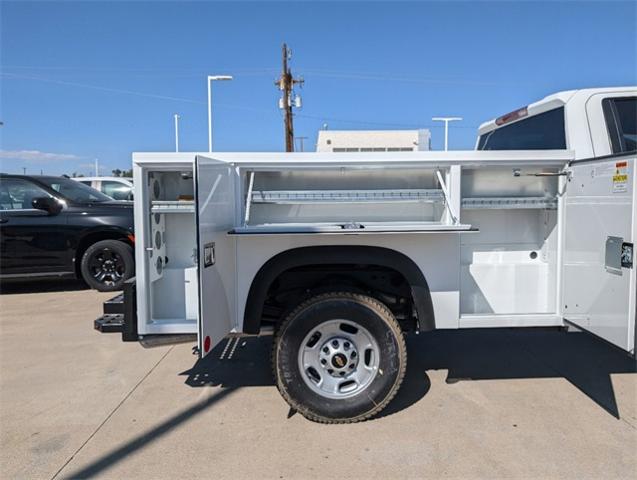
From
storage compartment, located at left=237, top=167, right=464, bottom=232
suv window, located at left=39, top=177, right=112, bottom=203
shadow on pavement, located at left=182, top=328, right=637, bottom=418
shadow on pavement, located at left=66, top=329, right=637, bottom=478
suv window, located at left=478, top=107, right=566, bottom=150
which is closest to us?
storage compartment, located at left=237, top=167, right=464, bottom=232

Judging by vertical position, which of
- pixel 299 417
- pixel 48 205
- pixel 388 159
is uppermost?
pixel 388 159

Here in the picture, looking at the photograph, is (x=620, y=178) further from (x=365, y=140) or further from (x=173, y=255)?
(x=365, y=140)

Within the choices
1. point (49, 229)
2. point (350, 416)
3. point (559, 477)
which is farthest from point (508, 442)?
point (49, 229)

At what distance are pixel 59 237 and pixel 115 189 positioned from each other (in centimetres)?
426

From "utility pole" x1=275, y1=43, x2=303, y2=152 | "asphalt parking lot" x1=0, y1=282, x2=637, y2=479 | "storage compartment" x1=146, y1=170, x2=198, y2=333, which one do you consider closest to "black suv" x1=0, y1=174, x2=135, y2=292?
"asphalt parking lot" x1=0, y1=282, x2=637, y2=479

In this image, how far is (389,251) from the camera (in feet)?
10.0

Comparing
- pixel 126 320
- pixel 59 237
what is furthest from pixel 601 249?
pixel 59 237

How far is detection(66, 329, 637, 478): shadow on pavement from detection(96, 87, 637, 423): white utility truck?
20.7 inches

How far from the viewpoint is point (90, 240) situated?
7.02 metres

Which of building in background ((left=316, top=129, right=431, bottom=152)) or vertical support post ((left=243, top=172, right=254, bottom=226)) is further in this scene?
building in background ((left=316, top=129, right=431, bottom=152))

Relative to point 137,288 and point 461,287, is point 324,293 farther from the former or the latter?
point 137,288

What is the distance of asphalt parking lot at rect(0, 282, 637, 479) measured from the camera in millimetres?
2691

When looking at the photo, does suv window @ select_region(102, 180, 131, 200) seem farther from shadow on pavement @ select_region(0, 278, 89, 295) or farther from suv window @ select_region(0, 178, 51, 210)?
suv window @ select_region(0, 178, 51, 210)

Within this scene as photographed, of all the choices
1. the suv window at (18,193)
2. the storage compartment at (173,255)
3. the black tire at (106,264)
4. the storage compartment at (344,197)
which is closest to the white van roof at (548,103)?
the storage compartment at (344,197)
